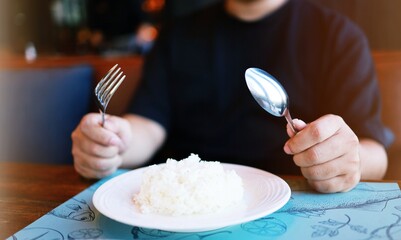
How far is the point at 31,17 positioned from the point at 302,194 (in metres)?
3.71

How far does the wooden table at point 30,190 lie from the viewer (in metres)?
0.73

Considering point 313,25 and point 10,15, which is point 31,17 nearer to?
point 10,15

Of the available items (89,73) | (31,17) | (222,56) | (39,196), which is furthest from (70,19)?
(39,196)

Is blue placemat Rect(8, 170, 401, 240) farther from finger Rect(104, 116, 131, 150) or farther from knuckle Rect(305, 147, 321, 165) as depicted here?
finger Rect(104, 116, 131, 150)

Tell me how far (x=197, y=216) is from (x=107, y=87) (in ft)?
1.16

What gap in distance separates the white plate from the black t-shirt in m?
0.44

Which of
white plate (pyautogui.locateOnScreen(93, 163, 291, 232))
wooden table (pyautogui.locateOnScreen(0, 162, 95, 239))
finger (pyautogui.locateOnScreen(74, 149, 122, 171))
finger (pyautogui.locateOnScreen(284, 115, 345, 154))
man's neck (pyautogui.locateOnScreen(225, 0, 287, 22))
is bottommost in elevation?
wooden table (pyautogui.locateOnScreen(0, 162, 95, 239))

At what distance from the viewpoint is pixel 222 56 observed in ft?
4.36

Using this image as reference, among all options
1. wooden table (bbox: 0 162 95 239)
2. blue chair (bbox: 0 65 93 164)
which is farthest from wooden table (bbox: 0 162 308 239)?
blue chair (bbox: 0 65 93 164)

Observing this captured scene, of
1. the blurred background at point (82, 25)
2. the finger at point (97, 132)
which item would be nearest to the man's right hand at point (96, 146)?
the finger at point (97, 132)

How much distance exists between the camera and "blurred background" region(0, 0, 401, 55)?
11.3 feet

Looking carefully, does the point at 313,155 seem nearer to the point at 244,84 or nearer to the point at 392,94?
the point at 244,84

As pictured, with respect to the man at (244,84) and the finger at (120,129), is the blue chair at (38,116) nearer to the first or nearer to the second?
the man at (244,84)

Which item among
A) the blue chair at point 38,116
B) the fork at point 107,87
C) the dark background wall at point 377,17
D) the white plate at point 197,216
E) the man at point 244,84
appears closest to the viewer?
the white plate at point 197,216
